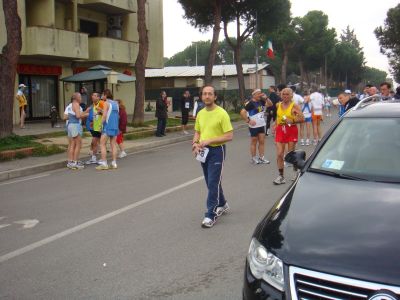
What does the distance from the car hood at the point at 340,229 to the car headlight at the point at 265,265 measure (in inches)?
1.8

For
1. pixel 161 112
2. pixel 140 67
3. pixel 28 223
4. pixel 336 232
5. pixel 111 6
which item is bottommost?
pixel 28 223

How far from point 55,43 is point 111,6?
6126 mm

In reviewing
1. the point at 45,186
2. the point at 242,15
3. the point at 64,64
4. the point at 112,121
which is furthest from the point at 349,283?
the point at 242,15

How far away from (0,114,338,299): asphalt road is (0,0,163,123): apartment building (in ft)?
47.5

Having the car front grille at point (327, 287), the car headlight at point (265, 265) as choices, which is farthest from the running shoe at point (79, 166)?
the car front grille at point (327, 287)

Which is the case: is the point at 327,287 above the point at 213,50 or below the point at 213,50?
below

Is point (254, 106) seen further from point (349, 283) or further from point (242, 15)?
point (242, 15)

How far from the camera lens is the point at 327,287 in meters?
2.72

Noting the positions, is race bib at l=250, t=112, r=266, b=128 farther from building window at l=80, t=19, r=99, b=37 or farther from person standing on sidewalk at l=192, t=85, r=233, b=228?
building window at l=80, t=19, r=99, b=37

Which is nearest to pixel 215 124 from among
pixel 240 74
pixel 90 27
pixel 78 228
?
pixel 78 228

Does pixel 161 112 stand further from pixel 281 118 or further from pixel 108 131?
pixel 281 118

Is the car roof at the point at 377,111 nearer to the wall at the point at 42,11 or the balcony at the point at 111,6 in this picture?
the wall at the point at 42,11

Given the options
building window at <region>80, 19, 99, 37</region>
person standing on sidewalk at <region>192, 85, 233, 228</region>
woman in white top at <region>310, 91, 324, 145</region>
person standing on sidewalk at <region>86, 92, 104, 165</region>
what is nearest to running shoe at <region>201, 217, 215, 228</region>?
person standing on sidewalk at <region>192, 85, 233, 228</region>

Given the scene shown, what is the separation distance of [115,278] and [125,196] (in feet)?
13.3
